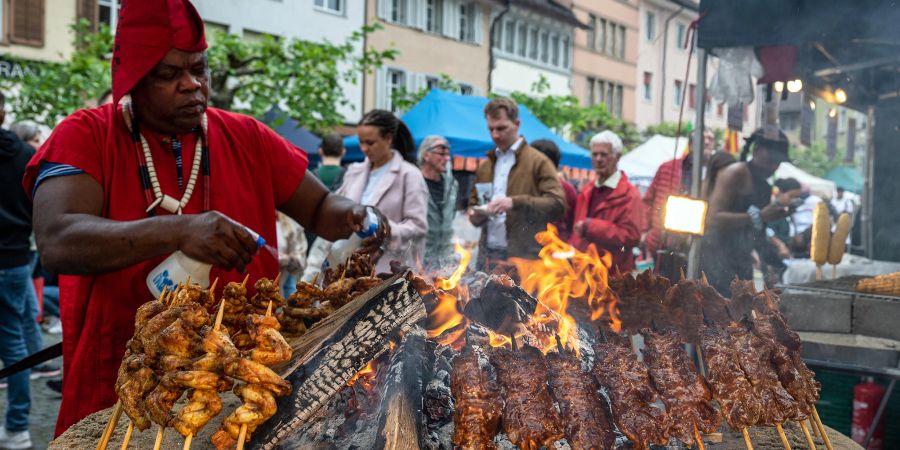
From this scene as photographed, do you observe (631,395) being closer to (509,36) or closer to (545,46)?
(509,36)

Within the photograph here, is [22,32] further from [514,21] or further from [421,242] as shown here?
[514,21]

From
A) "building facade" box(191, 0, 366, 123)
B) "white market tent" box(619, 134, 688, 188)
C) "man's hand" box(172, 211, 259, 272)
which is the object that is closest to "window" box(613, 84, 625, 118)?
"building facade" box(191, 0, 366, 123)

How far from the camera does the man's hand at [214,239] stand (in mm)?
2445

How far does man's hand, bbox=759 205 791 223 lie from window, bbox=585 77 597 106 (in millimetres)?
34996

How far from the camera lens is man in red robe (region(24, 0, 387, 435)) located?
8.25 feet

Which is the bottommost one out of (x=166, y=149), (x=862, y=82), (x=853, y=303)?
(x=853, y=303)

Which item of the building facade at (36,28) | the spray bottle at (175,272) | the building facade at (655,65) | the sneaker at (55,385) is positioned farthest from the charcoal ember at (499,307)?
the building facade at (655,65)

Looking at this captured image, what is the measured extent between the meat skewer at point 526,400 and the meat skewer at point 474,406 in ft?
0.14

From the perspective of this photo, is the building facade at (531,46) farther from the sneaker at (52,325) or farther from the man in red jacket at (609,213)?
the man in red jacket at (609,213)

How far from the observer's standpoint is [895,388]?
508cm

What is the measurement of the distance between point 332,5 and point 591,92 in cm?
1989

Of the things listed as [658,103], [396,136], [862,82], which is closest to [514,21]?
[658,103]

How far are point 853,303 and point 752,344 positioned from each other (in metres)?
2.81

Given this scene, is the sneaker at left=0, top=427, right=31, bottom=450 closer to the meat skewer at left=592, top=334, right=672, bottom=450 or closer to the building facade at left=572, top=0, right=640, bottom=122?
the meat skewer at left=592, top=334, right=672, bottom=450
